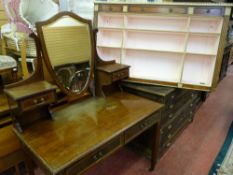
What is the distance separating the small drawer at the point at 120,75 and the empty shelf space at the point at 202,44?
0.58 metres

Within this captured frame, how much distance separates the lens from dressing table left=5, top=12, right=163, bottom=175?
3.66ft

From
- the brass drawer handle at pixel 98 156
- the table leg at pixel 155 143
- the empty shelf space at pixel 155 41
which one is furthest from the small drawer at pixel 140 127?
the empty shelf space at pixel 155 41

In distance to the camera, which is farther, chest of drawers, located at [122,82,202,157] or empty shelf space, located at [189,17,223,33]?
chest of drawers, located at [122,82,202,157]

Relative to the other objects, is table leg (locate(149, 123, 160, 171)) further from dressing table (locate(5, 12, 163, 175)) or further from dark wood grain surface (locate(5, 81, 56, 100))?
dark wood grain surface (locate(5, 81, 56, 100))

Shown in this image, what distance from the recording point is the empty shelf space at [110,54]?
2026 millimetres

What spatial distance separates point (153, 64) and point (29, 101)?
49.3 inches

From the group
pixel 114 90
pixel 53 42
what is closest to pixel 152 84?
pixel 114 90

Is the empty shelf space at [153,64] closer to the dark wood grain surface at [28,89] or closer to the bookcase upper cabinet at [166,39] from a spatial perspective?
the bookcase upper cabinet at [166,39]

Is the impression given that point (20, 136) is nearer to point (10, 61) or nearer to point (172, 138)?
point (10, 61)

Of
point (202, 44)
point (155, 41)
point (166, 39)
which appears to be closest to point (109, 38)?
point (155, 41)

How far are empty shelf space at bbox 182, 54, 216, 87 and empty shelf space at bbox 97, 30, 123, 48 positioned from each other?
26.5 inches

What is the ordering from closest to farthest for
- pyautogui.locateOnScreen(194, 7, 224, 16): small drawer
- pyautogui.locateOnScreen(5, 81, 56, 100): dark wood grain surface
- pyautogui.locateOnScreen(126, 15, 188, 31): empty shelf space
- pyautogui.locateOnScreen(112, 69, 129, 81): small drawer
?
pyautogui.locateOnScreen(5, 81, 56, 100): dark wood grain surface → pyautogui.locateOnScreen(194, 7, 224, 16): small drawer → pyautogui.locateOnScreen(112, 69, 129, 81): small drawer → pyautogui.locateOnScreen(126, 15, 188, 31): empty shelf space

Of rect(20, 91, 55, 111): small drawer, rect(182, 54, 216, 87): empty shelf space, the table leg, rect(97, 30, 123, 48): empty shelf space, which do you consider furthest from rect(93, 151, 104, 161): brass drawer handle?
rect(97, 30, 123, 48): empty shelf space

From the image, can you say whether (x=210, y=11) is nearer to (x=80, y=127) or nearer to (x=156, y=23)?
(x=156, y=23)
